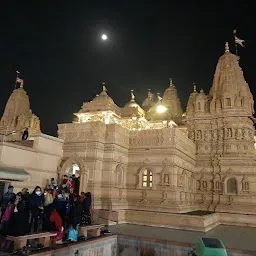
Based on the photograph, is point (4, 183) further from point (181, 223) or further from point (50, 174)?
point (181, 223)

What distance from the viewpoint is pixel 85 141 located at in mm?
18391

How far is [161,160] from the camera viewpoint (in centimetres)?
1938

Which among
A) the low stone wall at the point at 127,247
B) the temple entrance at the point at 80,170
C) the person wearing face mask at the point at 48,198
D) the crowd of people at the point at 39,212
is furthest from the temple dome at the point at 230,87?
the person wearing face mask at the point at 48,198

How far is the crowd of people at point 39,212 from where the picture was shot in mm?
9391

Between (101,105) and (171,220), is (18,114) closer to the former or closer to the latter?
(101,105)

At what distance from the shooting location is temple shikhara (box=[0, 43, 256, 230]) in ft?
53.5

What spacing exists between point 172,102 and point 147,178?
58.3 ft

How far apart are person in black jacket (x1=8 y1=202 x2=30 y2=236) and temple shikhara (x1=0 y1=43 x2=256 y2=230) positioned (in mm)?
4081

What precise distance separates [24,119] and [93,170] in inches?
909

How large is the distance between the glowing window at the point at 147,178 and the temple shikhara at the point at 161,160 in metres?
0.07

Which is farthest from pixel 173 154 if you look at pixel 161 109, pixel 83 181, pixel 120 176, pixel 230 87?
pixel 161 109

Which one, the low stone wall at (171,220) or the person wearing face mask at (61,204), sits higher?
the person wearing face mask at (61,204)

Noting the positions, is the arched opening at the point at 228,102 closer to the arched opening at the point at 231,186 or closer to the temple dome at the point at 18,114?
the arched opening at the point at 231,186

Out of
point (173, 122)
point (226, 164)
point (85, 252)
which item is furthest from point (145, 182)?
point (173, 122)
